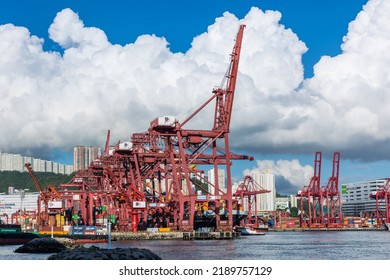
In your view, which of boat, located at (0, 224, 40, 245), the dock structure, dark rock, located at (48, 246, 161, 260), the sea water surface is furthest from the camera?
the dock structure

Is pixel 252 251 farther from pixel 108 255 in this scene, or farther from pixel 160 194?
pixel 160 194

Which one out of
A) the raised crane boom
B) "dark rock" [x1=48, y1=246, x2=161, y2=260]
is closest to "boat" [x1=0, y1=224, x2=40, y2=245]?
the raised crane boom

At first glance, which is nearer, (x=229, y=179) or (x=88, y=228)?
(x=229, y=179)

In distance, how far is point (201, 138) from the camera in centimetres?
9012

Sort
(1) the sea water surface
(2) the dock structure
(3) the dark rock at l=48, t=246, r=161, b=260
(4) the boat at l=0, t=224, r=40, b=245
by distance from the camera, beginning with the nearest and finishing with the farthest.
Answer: (3) the dark rock at l=48, t=246, r=161, b=260, (1) the sea water surface, (4) the boat at l=0, t=224, r=40, b=245, (2) the dock structure

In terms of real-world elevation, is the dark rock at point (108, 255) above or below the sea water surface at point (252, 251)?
above

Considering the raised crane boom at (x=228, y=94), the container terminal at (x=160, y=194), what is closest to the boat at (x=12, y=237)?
the container terminal at (x=160, y=194)

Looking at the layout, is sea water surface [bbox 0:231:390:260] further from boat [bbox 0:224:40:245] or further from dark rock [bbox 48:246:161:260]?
dark rock [bbox 48:246:161:260]

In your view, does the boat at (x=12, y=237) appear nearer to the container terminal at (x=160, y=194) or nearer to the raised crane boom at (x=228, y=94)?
the container terminal at (x=160, y=194)

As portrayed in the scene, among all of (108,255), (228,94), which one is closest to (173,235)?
(228,94)

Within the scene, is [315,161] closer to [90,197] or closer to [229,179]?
[90,197]
